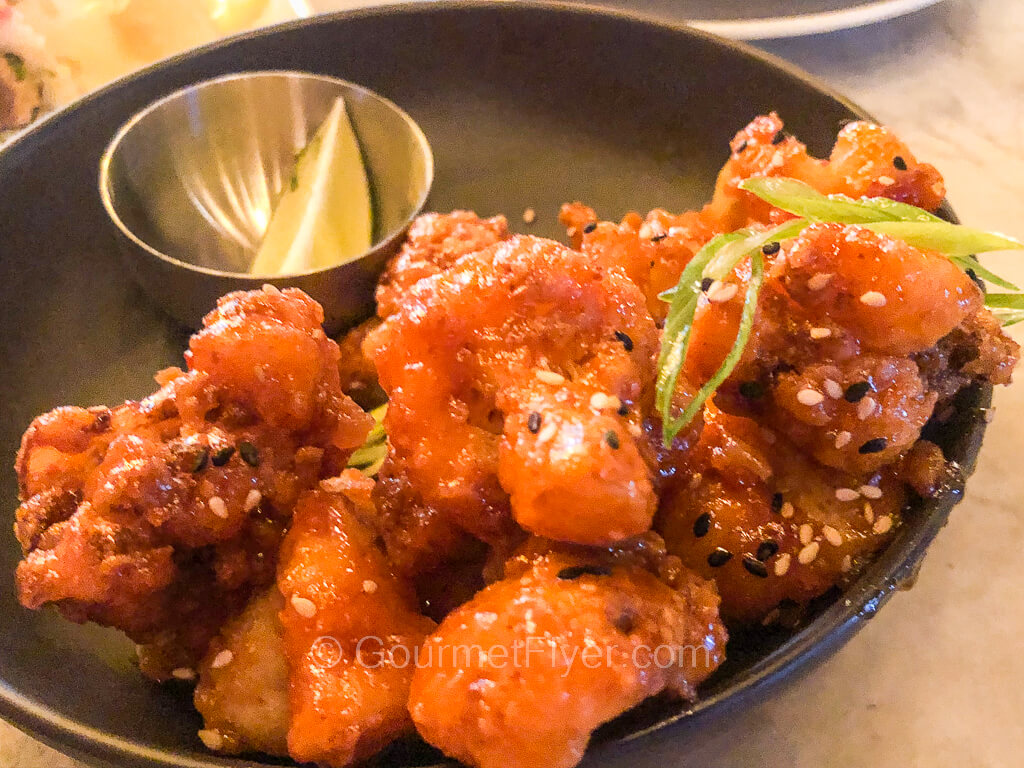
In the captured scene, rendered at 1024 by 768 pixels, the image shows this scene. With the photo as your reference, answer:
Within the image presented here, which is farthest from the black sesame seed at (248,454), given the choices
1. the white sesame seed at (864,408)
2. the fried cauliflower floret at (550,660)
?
the white sesame seed at (864,408)

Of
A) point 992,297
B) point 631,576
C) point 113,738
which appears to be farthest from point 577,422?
point 992,297

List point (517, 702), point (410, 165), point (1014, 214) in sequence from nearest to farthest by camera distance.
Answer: point (517, 702) < point (410, 165) < point (1014, 214)

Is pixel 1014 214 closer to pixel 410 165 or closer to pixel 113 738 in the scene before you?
pixel 410 165

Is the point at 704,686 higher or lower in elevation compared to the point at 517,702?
lower

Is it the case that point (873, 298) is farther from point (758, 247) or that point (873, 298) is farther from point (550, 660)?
point (550, 660)

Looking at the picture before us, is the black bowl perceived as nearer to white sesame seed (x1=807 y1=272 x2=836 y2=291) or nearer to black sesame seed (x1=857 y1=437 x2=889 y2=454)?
black sesame seed (x1=857 y1=437 x2=889 y2=454)

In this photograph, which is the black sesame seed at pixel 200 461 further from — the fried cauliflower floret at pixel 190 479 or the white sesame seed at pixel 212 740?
the white sesame seed at pixel 212 740

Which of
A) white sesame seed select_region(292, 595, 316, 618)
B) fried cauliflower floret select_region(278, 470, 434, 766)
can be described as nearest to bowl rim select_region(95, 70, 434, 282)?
fried cauliflower floret select_region(278, 470, 434, 766)
